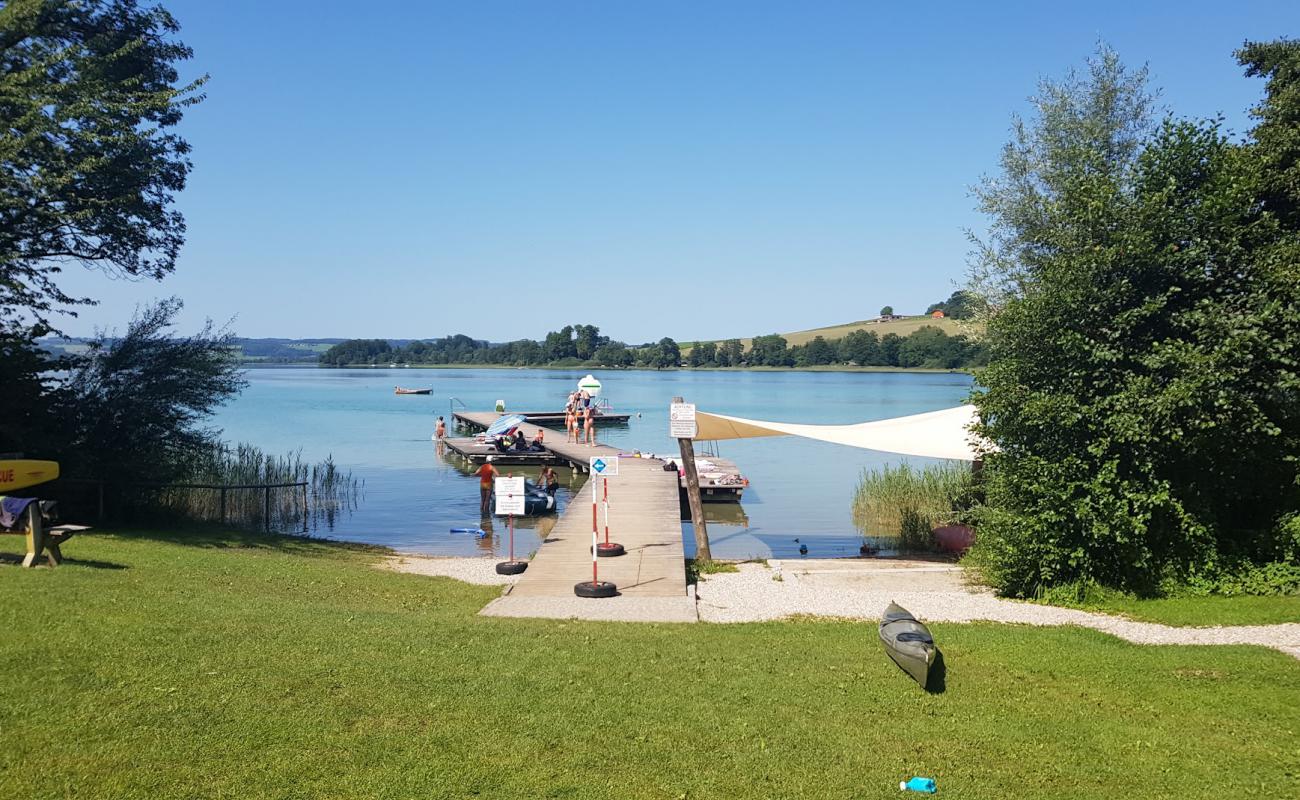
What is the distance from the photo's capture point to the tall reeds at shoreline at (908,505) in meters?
22.3

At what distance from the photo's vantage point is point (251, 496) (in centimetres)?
2530

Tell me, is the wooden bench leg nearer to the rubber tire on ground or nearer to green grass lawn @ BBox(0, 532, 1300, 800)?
green grass lawn @ BBox(0, 532, 1300, 800)

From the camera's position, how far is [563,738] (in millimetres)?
6340

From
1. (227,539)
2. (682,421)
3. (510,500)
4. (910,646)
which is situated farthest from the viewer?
(227,539)

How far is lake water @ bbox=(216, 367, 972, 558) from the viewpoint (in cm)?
2424

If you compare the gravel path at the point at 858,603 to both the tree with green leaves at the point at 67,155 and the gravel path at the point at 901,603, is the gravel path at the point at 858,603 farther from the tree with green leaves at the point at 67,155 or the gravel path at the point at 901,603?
the tree with green leaves at the point at 67,155

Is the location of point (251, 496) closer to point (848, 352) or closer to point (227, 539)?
point (227, 539)

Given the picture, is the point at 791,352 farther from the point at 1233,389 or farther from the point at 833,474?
the point at 1233,389

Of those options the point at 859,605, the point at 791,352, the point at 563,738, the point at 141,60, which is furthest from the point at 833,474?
the point at 791,352

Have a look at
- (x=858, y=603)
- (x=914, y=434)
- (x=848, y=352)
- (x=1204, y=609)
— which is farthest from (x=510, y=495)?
(x=848, y=352)

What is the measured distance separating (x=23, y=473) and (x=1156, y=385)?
662 inches

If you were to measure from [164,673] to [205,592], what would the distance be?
143 inches

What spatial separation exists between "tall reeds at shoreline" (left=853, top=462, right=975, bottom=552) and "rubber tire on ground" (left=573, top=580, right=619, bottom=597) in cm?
1085

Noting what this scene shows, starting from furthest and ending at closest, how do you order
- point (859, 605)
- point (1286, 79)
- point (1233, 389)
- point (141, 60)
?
1. point (141, 60)
2. point (1286, 79)
3. point (859, 605)
4. point (1233, 389)
